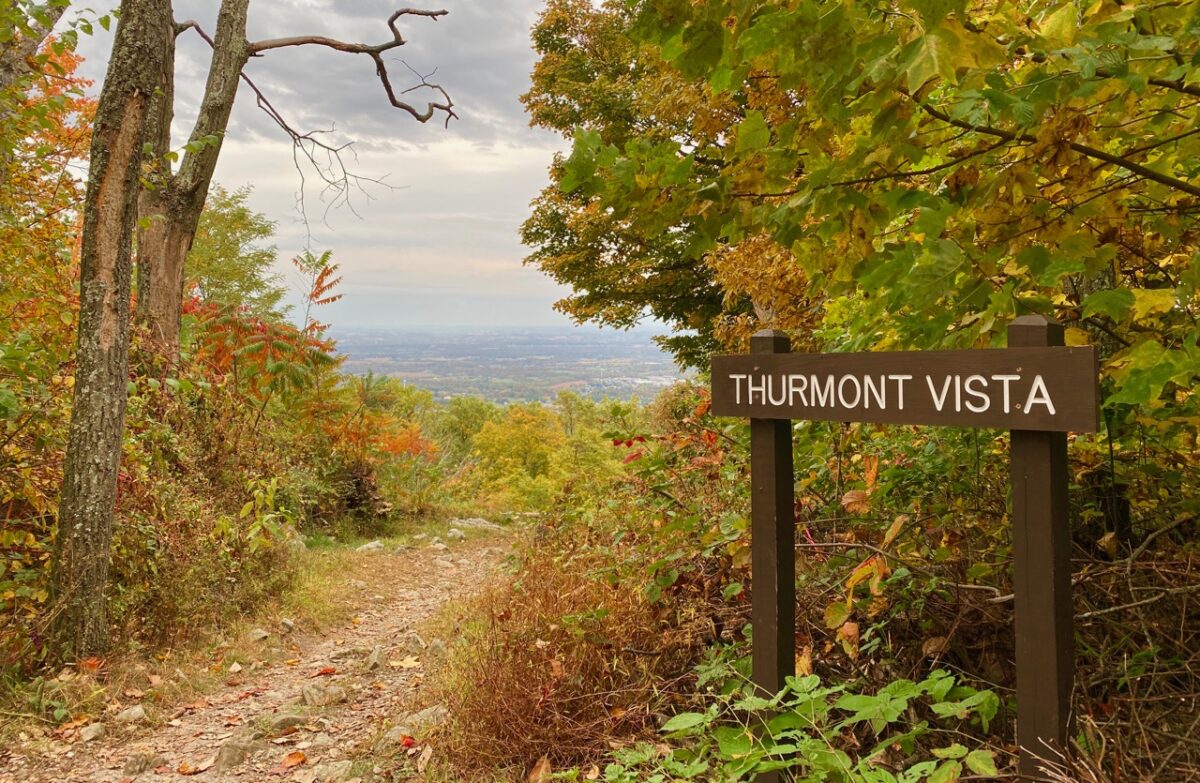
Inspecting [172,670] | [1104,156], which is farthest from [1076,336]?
[172,670]

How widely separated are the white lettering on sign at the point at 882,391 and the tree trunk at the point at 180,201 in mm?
6873

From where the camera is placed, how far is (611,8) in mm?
16625

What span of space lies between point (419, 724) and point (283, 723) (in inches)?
39.0

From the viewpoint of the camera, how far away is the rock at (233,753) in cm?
372

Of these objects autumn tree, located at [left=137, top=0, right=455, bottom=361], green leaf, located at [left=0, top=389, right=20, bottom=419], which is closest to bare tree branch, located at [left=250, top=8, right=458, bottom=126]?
autumn tree, located at [left=137, top=0, right=455, bottom=361]

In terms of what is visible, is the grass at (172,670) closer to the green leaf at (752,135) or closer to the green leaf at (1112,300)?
the green leaf at (752,135)

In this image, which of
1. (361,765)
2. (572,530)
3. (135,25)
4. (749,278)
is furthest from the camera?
(749,278)

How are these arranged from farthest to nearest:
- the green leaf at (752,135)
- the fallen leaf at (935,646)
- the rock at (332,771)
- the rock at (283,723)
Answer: the rock at (283,723) → the rock at (332,771) → the fallen leaf at (935,646) → the green leaf at (752,135)

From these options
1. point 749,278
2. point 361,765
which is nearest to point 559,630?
point 361,765

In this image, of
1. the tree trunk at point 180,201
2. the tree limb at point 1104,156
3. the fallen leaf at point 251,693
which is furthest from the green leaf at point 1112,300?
the tree trunk at point 180,201

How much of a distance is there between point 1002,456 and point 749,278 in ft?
17.4

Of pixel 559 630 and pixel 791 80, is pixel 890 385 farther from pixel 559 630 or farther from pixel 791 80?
pixel 559 630

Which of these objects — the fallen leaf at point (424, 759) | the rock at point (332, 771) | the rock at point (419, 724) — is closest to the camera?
the fallen leaf at point (424, 759)

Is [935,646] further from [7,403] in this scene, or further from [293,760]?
[7,403]
